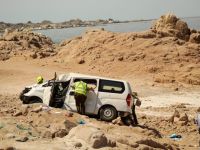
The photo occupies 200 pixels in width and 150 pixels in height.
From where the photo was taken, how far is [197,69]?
97.9 ft

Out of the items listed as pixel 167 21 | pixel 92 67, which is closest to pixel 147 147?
pixel 92 67

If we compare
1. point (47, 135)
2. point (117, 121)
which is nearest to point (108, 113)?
point (117, 121)

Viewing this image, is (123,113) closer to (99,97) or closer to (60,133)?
(99,97)

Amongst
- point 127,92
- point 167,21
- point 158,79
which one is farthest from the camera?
point 167,21

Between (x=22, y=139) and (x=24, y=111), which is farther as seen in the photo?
(x=24, y=111)

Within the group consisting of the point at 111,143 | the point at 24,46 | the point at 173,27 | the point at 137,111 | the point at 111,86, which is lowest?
the point at 137,111

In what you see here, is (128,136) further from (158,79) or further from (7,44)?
(7,44)

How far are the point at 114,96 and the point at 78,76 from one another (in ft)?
4.46

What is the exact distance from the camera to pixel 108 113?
15.8 meters

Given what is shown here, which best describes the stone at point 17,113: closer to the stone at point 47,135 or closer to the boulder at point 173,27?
the stone at point 47,135

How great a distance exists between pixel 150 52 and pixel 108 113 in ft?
56.4

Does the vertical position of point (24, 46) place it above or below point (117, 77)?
above

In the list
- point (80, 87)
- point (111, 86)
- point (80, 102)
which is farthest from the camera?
point (111, 86)

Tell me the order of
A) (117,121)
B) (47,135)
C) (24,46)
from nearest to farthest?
(47,135), (117,121), (24,46)
